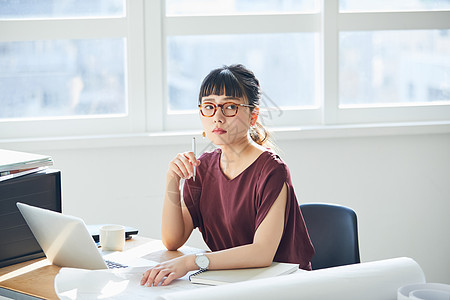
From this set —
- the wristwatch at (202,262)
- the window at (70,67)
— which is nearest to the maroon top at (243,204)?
the wristwatch at (202,262)

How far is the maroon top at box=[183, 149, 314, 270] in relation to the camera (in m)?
1.87

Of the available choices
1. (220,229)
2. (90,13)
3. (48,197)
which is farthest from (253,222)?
(90,13)

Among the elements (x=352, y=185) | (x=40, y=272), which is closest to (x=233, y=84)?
(x=40, y=272)

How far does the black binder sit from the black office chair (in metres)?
0.89

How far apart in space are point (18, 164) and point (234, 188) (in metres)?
0.64

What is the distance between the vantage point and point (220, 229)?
2.01 m

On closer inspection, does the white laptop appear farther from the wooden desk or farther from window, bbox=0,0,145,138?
window, bbox=0,0,145,138

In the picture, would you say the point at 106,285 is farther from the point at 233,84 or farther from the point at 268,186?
the point at 233,84

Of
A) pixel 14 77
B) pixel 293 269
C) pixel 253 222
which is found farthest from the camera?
pixel 14 77

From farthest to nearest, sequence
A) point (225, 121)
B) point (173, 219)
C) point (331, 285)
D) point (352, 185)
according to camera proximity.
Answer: point (352, 185)
point (173, 219)
point (225, 121)
point (331, 285)

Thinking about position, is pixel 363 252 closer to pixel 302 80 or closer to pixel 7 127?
pixel 302 80

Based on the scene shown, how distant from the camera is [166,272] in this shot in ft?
5.25

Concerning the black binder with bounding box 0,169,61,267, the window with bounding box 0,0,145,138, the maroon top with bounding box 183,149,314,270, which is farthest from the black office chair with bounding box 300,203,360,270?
the window with bounding box 0,0,145,138

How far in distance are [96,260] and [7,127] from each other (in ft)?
5.14
